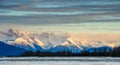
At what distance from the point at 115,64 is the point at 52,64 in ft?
30.1

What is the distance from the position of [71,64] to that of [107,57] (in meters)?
24.3

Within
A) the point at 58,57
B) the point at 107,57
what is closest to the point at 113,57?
the point at 107,57

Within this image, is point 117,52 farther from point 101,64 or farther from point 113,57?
point 101,64

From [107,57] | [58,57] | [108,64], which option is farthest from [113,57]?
[108,64]

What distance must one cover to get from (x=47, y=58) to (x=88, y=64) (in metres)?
25.8

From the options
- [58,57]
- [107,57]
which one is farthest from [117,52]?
[58,57]

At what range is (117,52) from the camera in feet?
384

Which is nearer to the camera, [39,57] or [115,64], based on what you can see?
[115,64]

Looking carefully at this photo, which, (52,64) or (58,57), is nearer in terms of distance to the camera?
(52,64)

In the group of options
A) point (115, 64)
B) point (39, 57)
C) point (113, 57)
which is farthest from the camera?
point (39, 57)

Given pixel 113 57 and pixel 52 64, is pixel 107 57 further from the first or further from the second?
pixel 52 64

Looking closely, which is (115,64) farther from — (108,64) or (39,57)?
(39,57)

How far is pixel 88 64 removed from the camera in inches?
3570

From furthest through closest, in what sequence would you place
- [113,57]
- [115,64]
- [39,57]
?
[39,57] → [113,57] → [115,64]
